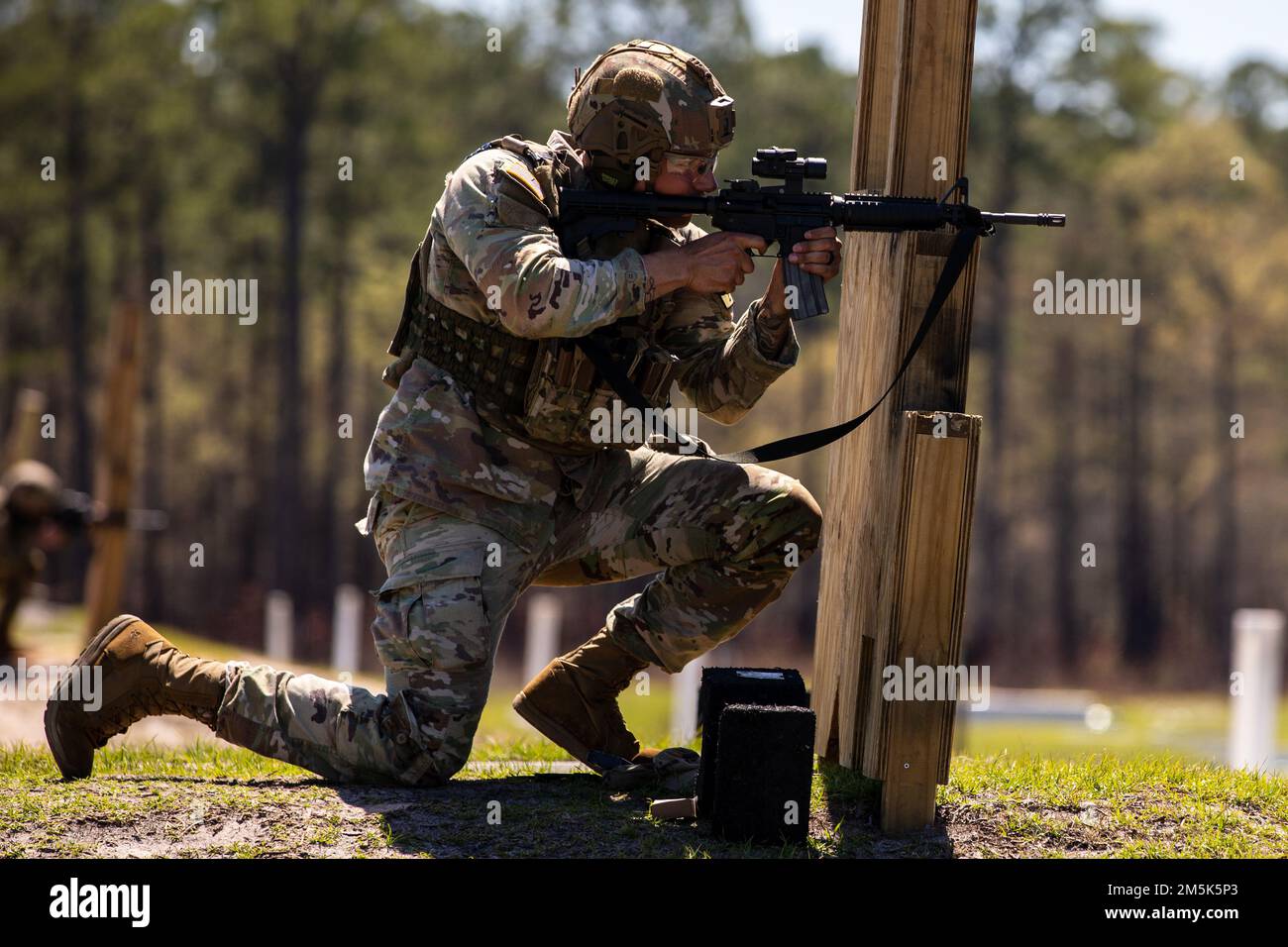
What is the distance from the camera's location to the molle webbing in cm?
499

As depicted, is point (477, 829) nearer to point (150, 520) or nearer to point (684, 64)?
point (684, 64)

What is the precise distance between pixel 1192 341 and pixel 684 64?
117ft

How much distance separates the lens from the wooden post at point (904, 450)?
460cm

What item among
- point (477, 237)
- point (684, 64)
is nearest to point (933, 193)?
point (684, 64)

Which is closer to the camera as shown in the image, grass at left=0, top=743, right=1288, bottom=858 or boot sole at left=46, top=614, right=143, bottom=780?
grass at left=0, top=743, right=1288, bottom=858

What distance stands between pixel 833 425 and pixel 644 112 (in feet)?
3.97

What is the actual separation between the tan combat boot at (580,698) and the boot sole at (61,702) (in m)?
1.34

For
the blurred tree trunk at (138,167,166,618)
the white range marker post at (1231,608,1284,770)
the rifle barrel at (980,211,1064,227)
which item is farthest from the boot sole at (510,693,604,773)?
the blurred tree trunk at (138,167,166,618)

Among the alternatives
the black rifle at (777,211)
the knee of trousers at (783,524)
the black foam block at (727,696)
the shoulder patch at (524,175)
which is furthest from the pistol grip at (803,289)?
the black foam block at (727,696)

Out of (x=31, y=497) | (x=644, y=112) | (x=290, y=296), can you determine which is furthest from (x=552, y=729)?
(x=290, y=296)

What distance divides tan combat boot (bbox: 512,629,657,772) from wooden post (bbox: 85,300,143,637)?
11.4 m

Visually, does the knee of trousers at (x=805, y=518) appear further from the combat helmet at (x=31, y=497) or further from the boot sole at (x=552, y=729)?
the combat helmet at (x=31, y=497)

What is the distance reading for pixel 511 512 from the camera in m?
5.02

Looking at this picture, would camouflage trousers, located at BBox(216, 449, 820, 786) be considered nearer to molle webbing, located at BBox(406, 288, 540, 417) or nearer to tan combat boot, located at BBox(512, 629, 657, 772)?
tan combat boot, located at BBox(512, 629, 657, 772)
